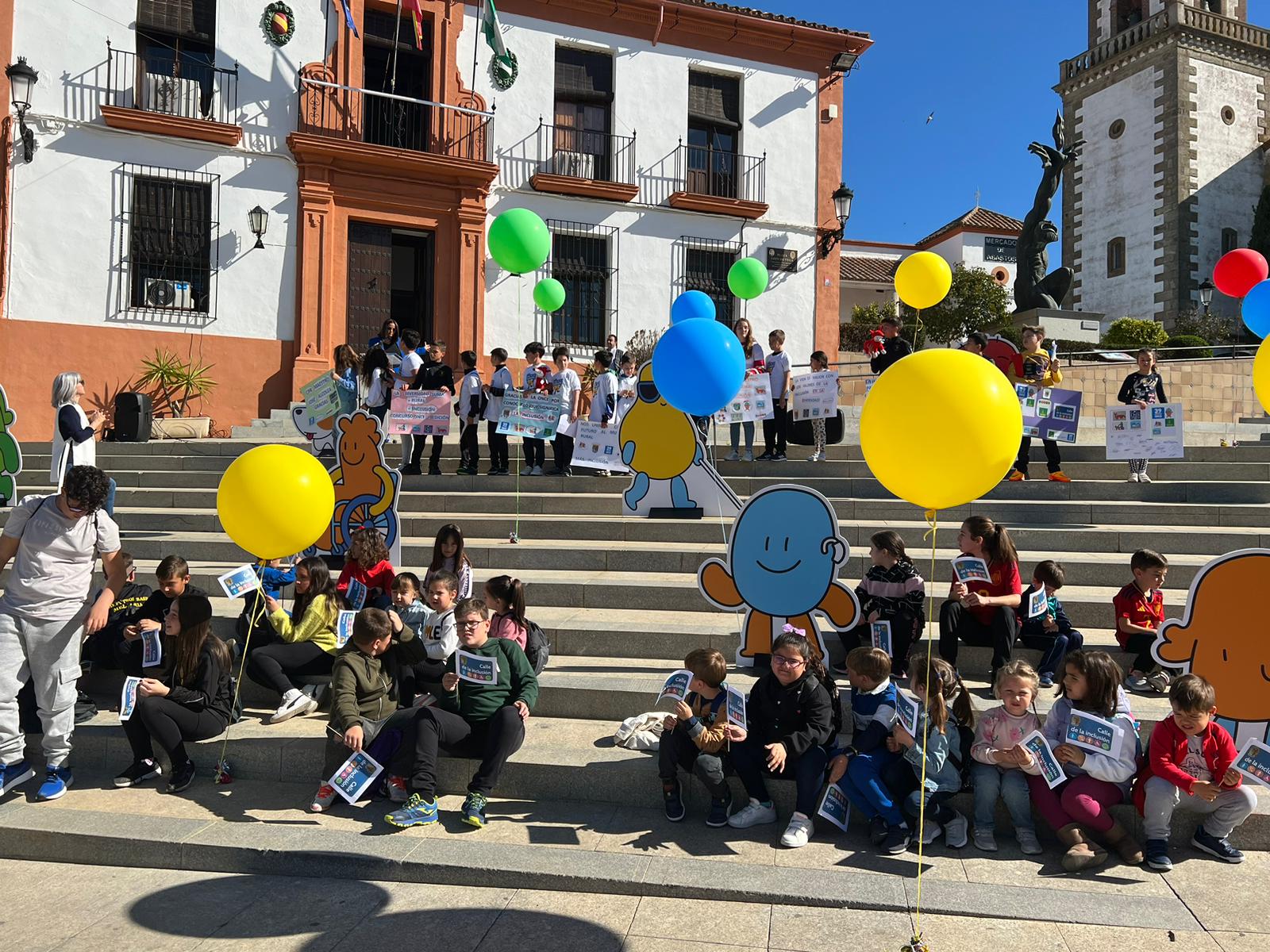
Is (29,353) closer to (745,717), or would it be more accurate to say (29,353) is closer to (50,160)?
(50,160)

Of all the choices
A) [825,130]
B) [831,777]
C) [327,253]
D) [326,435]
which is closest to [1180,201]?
[825,130]

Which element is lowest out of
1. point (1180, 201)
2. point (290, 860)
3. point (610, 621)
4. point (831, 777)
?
point (290, 860)

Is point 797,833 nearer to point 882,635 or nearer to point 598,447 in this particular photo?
point 882,635

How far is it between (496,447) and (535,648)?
549 centimetres

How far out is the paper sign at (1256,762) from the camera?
13.1 ft

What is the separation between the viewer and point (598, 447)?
9.36 m

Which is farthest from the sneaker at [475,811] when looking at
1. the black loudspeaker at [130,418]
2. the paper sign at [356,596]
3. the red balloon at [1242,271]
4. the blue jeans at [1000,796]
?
the black loudspeaker at [130,418]

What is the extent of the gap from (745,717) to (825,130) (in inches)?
673

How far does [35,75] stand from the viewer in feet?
44.4

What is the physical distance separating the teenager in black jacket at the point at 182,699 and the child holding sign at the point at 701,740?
253cm

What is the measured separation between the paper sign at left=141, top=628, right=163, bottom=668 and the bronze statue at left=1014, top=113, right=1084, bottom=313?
16786 millimetres

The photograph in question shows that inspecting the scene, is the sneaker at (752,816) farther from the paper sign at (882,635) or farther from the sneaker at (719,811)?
the paper sign at (882,635)

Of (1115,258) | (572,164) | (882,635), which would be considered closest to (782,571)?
(882,635)

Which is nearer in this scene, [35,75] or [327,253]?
[35,75]
